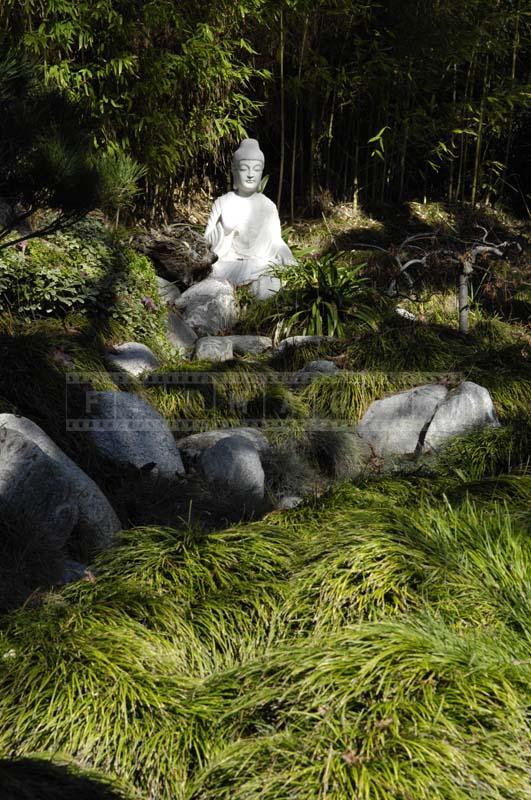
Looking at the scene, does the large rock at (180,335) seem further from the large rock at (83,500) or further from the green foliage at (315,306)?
the large rock at (83,500)

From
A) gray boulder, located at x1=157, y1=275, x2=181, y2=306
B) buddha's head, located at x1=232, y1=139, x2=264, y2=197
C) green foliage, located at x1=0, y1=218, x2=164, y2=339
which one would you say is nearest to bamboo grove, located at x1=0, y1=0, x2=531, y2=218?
buddha's head, located at x1=232, y1=139, x2=264, y2=197

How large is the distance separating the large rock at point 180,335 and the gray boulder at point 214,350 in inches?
9.3

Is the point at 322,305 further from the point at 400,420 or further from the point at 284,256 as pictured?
the point at 400,420

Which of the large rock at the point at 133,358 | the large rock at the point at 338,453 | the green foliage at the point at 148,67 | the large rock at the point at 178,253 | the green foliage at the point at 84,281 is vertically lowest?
the large rock at the point at 338,453

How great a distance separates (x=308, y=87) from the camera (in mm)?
9203

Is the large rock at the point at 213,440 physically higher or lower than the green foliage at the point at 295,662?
lower

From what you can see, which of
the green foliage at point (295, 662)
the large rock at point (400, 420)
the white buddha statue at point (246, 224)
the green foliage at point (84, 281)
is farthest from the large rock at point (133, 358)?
the green foliage at point (295, 662)

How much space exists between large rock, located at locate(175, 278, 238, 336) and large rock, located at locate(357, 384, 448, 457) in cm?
196

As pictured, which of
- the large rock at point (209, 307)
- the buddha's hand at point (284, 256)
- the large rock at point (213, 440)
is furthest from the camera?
the buddha's hand at point (284, 256)

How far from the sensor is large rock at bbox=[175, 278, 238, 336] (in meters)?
7.14

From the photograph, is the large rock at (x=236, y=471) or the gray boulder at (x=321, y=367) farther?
the gray boulder at (x=321, y=367)

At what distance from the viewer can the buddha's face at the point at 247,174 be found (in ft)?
25.8

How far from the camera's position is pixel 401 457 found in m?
5.33

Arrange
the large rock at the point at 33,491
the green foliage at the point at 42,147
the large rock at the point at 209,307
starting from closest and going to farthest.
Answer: the green foliage at the point at 42,147
the large rock at the point at 33,491
the large rock at the point at 209,307
